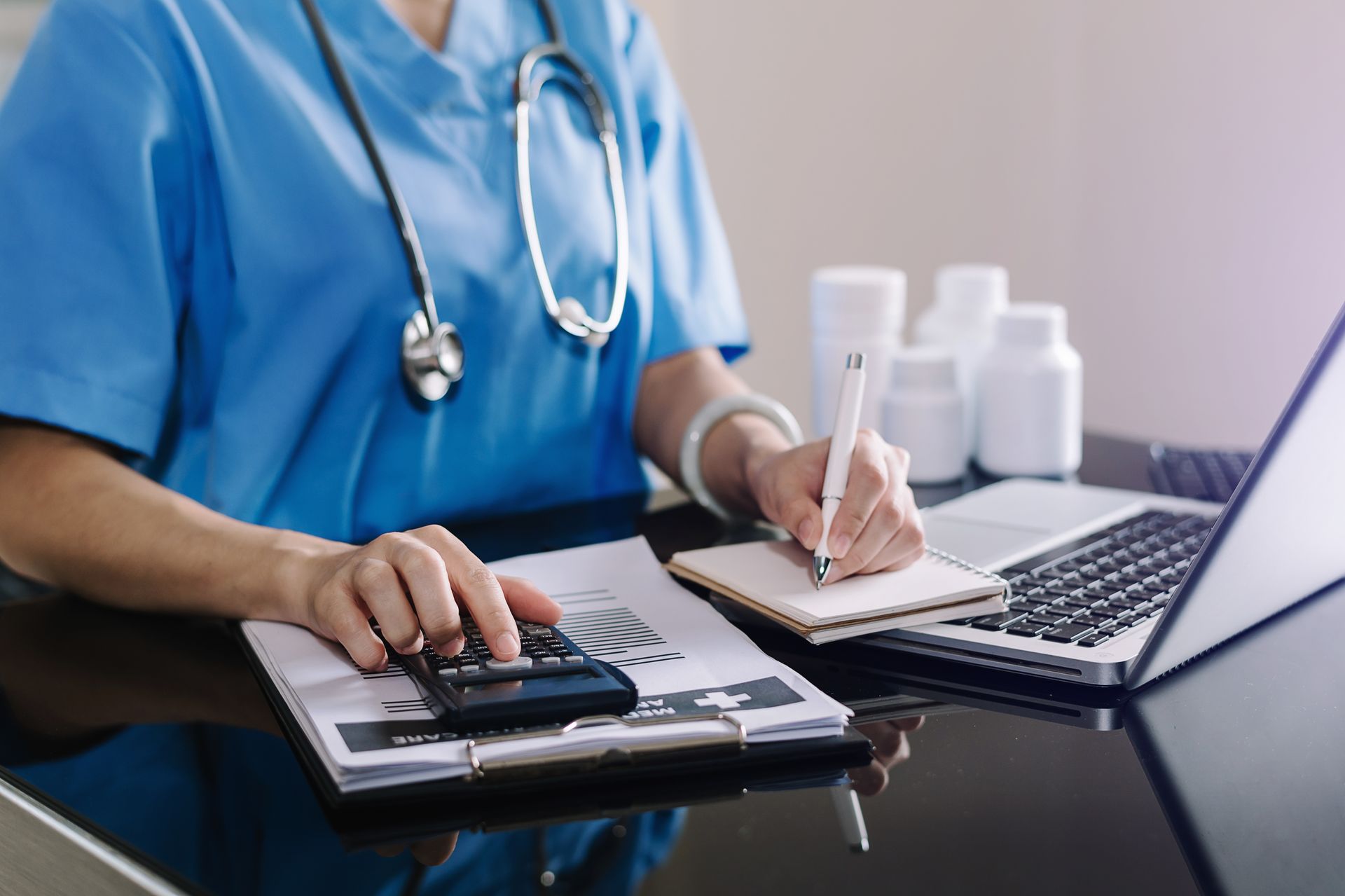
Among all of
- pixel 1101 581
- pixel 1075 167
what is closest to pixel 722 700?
pixel 1101 581

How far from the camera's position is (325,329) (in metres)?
0.86

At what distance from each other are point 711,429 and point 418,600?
1.50 ft

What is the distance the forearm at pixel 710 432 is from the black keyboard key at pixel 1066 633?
309 millimetres

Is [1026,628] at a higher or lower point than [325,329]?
lower

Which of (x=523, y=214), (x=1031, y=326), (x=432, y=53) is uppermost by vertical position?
(x=432, y=53)

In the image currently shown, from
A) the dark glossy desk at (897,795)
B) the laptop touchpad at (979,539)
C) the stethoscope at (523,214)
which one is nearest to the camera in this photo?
the dark glossy desk at (897,795)

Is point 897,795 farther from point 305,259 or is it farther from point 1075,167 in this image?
point 1075,167

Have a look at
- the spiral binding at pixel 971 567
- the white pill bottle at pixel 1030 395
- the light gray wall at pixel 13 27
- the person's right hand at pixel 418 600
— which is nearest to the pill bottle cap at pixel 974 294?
the white pill bottle at pixel 1030 395

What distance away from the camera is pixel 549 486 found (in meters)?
1.03

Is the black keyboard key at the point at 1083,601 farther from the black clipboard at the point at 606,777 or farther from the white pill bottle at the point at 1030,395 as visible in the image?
the white pill bottle at the point at 1030,395

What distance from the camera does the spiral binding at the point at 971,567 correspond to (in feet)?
2.08

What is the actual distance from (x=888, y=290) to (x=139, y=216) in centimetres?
64

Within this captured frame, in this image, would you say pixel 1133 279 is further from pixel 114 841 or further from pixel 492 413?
pixel 114 841

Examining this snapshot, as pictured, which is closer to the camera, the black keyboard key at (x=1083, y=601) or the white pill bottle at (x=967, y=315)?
the black keyboard key at (x=1083, y=601)
